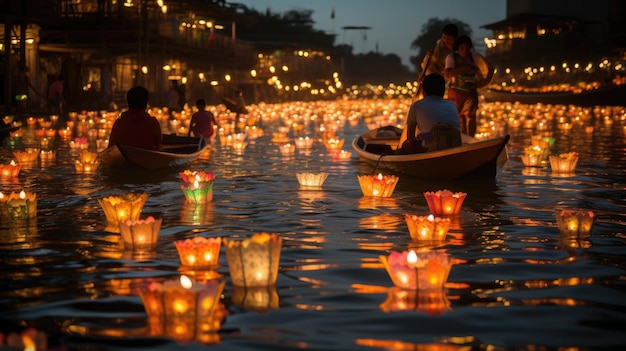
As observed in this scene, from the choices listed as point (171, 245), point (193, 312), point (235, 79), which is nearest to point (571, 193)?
point (171, 245)

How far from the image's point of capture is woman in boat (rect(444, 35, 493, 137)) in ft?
49.0

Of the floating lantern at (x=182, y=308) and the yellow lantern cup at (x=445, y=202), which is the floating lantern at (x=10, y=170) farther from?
the floating lantern at (x=182, y=308)

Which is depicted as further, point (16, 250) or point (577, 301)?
point (16, 250)

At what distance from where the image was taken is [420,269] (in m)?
5.67

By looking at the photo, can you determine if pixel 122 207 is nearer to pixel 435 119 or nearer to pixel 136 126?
pixel 435 119

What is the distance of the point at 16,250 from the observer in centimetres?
746

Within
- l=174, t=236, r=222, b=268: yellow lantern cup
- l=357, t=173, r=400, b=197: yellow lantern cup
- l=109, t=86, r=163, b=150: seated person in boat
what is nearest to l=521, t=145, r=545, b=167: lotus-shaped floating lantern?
l=357, t=173, r=400, b=197: yellow lantern cup

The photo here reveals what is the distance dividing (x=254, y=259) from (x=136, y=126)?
27.8 feet

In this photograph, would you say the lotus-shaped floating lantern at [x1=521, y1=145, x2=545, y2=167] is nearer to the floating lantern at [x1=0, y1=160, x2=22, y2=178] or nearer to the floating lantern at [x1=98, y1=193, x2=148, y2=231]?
the floating lantern at [x1=0, y1=160, x2=22, y2=178]

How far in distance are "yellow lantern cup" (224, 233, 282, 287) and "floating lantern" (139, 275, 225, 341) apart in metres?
A: 0.73

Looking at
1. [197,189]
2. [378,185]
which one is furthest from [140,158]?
[378,185]

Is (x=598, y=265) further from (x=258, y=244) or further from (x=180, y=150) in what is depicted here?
(x=180, y=150)

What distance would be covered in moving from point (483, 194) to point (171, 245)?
505cm

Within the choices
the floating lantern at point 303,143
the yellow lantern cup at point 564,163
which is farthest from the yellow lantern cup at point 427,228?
the floating lantern at point 303,143
